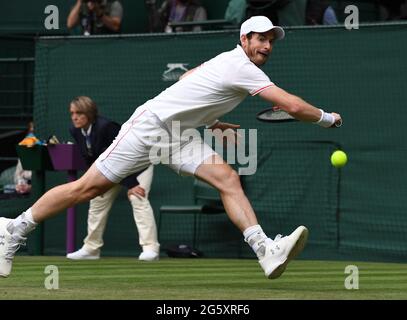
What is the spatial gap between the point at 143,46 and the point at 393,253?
444 centimetres

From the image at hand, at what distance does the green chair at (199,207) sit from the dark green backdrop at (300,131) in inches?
4.7

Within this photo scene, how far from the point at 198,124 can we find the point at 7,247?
71.8 inches

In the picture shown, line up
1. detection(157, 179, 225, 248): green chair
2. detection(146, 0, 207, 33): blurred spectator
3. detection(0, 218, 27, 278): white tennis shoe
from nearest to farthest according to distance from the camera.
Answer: detection(0, 218, 27, 278): white tennis shoe < detection(157, 179, 225, 248): green chair < detection(146, 0, 207, 33): blurred spectator

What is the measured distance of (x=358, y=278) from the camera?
9.55 meters

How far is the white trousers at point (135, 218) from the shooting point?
44.1ft

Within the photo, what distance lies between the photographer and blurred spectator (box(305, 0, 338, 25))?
48.4 ft

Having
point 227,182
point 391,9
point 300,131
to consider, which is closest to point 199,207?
point 300,131

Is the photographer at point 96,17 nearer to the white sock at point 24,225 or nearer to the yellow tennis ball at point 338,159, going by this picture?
the yellow tennis ball at point 338,159

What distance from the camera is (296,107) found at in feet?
26.6

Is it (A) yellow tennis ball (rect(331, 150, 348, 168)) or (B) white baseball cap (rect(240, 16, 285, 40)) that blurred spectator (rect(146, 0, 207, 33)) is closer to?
(A) yellow tennis ball (rect(331, 150, 348, 168))

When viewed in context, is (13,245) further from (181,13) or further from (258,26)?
(181,13)

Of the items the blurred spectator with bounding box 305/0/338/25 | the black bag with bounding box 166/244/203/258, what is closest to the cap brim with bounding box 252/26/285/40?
the black bag with bounding box 166/244/203/258

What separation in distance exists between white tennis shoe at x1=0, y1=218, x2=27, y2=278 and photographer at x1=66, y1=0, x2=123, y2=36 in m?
7.37

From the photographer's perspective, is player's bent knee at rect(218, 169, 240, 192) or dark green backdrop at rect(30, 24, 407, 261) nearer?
player's bent knee at rect(218, 169, 240, 192)
